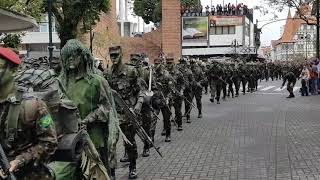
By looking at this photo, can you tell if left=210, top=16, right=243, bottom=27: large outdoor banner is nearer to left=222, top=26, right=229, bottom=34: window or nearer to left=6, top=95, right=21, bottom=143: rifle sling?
left=222, top=26, right=229, bottom=34: window

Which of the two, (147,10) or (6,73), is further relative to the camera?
(147,10)

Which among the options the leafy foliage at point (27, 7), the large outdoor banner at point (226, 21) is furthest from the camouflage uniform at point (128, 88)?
the large outdoor banner at point (226, 21)

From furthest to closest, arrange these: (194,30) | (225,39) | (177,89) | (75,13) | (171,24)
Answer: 1. (225,39)
2. (194,30)
3. (171,24)
4. (75,13)
5. (177,89)

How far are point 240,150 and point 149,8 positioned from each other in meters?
68.0

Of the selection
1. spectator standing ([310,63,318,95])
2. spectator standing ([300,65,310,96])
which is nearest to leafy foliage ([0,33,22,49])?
spectator standing ([300,65,310,96])

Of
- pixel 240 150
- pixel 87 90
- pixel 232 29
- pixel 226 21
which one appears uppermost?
pixel 226 21

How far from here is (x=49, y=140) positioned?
3.69 meters

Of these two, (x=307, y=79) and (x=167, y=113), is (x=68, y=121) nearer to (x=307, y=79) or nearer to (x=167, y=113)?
(x=167, y=113)

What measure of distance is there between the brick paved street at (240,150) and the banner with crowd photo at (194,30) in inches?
2477

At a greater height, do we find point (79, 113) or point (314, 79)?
point (79, 113)

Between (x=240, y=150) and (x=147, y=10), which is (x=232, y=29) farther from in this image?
(x=240, y=150)

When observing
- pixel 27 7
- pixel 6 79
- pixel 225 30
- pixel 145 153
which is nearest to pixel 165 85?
pixel 145 153

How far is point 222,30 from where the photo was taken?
272ft

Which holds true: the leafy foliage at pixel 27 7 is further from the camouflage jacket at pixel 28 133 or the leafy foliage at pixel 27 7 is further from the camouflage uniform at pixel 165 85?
the camouflage jacket at pixel 28 133
